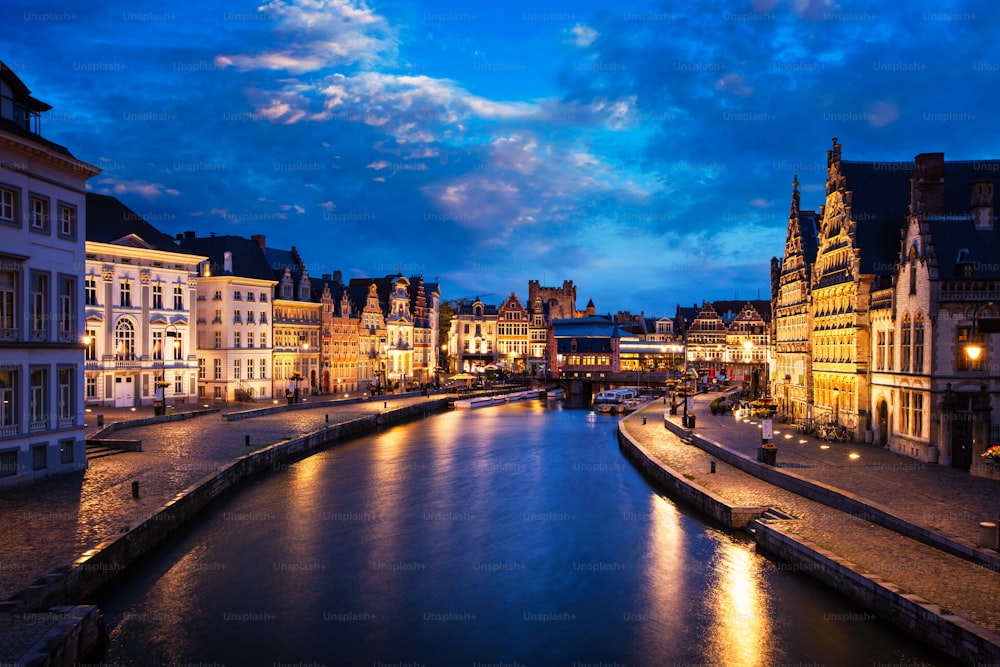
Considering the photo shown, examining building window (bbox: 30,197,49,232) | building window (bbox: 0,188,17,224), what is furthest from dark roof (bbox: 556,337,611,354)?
building window (bbox: 0,188,17,224)

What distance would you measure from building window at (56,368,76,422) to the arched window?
28.6 meters

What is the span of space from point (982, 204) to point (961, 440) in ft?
37.9

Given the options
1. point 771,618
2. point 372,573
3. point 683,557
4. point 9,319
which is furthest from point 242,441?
point 771,618

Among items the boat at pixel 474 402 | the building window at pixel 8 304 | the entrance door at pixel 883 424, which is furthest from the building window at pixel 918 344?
the boat at pixel 474 402

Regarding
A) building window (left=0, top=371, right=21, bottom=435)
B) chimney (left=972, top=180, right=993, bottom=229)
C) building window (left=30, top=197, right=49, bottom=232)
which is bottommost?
building window (left=0, top=371, right=21, bottom=435)

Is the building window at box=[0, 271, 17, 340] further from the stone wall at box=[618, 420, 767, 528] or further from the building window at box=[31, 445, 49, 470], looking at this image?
the stone wall at box=[618, 420, 767, 528]

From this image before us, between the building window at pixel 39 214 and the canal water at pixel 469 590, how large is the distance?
41.0 feet

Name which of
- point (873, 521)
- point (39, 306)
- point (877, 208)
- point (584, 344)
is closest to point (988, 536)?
point (873, 521)

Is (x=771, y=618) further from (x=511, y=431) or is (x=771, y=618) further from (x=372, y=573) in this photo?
(x=511, y=431)

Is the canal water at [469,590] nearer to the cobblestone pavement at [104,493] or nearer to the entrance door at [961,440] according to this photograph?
the cobblestone pavement at [104,493]

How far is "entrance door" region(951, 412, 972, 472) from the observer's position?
2914 cm

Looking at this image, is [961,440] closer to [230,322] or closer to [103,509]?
[103,509]

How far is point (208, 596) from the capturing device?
20.3 meters

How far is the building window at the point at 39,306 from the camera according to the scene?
87.8 feet
